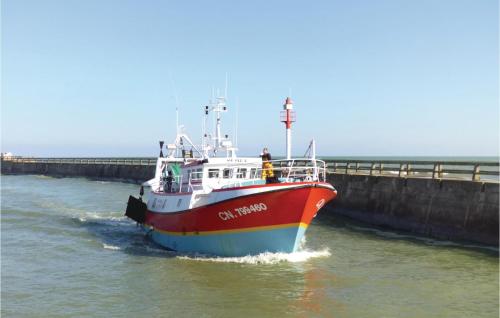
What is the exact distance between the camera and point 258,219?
15.8 metres

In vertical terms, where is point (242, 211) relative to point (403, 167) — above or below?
below

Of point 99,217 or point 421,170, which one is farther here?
point 99,217

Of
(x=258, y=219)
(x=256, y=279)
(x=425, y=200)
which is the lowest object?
(x=256, y=279)

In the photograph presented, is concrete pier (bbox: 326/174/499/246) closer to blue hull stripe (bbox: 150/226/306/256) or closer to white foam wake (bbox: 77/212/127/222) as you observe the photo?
blue hull stripe (bbox: 150/226/306/256)

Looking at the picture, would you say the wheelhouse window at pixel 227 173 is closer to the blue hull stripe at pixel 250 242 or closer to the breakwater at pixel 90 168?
the blue hull stripe at pixel 250 242

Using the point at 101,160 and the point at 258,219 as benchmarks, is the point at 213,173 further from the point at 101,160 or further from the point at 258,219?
the point at 101,160

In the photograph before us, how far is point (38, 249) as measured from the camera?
1906 cm

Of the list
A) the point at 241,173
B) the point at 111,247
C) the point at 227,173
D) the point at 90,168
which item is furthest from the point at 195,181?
the point at 90,168

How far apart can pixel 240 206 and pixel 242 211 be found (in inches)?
7.2

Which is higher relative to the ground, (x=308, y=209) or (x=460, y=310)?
(x=308, y=209)

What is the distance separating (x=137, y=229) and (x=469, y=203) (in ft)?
51.1

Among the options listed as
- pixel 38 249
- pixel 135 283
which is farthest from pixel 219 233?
pixel 38 249

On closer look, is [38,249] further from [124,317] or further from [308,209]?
[308,209]

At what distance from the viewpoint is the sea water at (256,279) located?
38.4 feet
